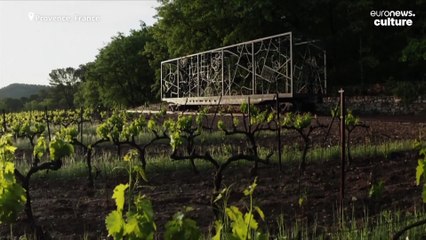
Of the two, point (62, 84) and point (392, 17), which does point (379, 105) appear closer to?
point (392, 17)

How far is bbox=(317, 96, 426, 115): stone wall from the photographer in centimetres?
1880

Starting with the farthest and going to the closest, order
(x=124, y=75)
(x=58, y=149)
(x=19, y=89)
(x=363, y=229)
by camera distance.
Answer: (x=19, y=89) → (x=124, y=75) → (x=58, y=149) → (x=363, y=229)

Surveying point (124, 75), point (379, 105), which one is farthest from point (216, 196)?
point (124, 75)

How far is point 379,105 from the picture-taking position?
66.7 ft

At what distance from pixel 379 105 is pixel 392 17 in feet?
24.3

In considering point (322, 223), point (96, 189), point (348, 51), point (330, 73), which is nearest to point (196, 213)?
point (322, 223)

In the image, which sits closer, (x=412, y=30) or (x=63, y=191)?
(x=63, y=191)

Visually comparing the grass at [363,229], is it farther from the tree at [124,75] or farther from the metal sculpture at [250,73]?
the tree at [124,75]

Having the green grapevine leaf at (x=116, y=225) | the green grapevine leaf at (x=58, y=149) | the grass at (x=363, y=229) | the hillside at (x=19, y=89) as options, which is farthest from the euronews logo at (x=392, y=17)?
the hillside at (x=19, y=89)

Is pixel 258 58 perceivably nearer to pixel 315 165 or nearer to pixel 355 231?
pixel 315 165

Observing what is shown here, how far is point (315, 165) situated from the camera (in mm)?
7559

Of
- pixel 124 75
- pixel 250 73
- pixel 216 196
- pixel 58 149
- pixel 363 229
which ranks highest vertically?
pixel 124 75

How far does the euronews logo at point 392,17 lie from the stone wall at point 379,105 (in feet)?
18.0

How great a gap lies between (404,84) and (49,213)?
57.8 feet
